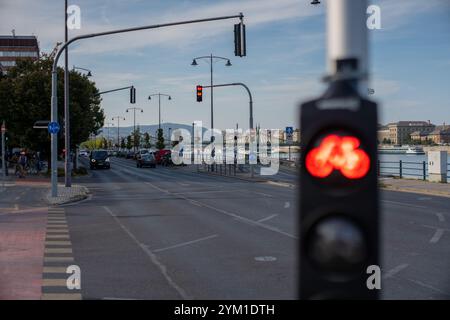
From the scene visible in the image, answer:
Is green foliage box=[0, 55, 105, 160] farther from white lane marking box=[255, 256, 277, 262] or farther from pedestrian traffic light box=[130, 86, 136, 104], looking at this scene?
white lane marking box=[255, 256, 277, 262]

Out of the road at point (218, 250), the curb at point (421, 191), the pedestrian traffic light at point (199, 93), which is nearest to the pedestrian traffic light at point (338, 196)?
the road at point (218, 250)

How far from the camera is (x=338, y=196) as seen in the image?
184 centimetres

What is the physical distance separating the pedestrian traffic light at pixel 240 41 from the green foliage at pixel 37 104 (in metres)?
22.8

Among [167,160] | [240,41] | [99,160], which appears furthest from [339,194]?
[167,160]

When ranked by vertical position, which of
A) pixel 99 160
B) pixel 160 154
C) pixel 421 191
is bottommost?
pixel 421 191

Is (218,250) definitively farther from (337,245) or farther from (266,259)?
(337,245)

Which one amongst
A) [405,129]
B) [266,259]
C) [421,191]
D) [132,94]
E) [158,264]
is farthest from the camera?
[405,129]

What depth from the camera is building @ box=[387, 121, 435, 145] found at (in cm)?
13688

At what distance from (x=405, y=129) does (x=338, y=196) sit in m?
149

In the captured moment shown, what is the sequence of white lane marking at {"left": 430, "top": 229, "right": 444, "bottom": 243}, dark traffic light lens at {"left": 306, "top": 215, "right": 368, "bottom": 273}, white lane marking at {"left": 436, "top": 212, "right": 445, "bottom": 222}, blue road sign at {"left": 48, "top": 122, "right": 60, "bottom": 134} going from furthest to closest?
blue road sign at {"left": 48, "top": 122, "right": 60, "bottom": 134}
white lane marking at {"left": 436, "top": 212, "right": 445, "bottom": 222}
white lane marking at {"left": 430, "top": 229, "right": 444, "bottom": 243}
dark traffic light lens at {"left": 306, "top": 215, "right": 368, "bottom": 273}

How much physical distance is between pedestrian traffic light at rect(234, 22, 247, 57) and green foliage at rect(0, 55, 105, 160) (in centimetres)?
2276

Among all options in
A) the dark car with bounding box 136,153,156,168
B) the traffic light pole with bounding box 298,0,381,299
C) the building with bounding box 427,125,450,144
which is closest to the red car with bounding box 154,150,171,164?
the dark car with bounding box 136,153,156,168

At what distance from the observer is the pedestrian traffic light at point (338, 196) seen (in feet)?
5.90

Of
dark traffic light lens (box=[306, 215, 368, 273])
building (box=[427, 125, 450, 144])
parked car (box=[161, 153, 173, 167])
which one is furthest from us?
building (box=[427, 125, 450, 144])
